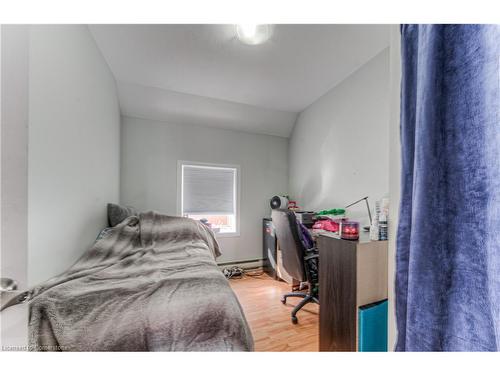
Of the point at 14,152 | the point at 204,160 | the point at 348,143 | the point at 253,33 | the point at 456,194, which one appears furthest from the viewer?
the point at 204,160

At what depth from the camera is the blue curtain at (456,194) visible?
361 mm

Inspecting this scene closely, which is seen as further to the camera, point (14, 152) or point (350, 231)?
point (350, 231)

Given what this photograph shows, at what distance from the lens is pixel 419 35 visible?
468mm

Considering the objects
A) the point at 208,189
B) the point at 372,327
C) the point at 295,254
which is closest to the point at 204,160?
the point at 208,189

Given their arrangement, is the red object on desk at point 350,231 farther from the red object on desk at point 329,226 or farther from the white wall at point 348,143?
the white wall at point 348,143

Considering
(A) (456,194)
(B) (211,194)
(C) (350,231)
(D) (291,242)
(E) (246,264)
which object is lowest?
(E) (246,264)

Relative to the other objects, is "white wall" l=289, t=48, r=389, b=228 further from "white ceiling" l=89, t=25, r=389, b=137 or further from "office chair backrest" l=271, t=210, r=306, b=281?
"office chair backrest" l=271, t=210, r=306, b=281

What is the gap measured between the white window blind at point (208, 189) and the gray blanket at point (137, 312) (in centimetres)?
192

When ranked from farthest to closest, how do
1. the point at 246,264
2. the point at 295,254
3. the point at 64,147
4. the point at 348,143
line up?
the point at 246,264, the point at 348,143, the point at 295,254, the point at 64,147

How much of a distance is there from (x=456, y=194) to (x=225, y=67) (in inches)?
87.3

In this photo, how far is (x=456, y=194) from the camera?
41 cm

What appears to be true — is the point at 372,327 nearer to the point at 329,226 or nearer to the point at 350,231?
the point at 350,231

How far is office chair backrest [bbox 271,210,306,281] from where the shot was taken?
1.71 m

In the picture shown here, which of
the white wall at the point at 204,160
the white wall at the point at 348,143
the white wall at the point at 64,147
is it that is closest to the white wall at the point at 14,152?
the white wall at the point at 64,147
